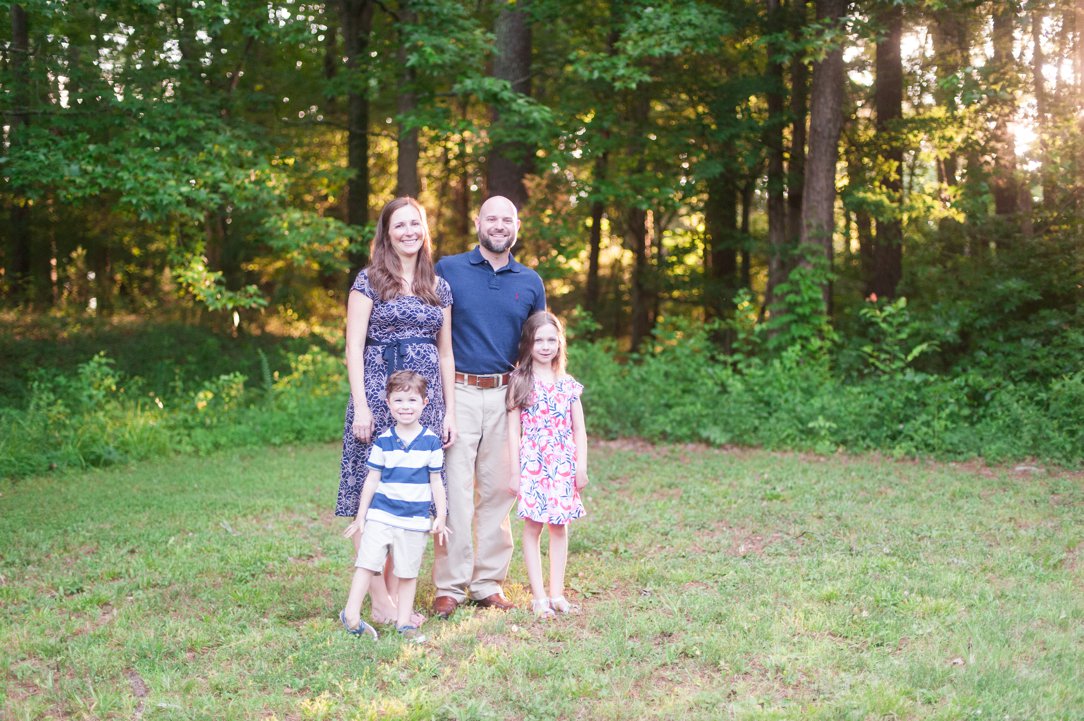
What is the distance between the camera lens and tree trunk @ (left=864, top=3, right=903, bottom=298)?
13.2 meters

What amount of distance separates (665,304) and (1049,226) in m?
11.2

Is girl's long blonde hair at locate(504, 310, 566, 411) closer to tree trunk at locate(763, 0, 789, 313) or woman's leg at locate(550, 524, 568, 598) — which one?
woman's leg at locate(550, 524, 568, 598)

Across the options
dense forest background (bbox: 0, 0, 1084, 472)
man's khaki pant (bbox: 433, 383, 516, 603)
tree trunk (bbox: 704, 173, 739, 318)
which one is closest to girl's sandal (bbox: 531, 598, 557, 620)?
man's khaki pant (bbox: 433, 383, 516, 603)

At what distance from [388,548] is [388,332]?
106 centimetres

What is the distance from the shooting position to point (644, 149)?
48.0ft

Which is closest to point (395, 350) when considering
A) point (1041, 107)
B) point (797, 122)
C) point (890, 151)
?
point (1041, 107)

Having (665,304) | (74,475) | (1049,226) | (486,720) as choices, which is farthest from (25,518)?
(665,304)

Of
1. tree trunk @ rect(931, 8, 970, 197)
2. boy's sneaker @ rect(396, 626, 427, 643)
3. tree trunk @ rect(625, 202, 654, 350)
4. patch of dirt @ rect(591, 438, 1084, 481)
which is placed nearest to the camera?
boy's sneaker @ rect(396, 626, 427, 643)

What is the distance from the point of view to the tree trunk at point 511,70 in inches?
544

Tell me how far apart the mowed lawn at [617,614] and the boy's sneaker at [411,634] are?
58mm

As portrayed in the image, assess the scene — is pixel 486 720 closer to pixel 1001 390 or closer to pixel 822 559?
pixel 822 559

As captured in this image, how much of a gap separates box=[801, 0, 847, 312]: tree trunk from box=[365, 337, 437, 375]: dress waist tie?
8.36m

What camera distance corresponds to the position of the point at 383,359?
482 cm

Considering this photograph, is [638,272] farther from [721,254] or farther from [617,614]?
[617,614]
